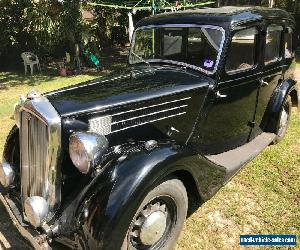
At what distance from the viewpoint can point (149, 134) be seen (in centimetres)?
337

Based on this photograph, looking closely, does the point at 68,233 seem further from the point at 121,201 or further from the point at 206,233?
the point at 206,233

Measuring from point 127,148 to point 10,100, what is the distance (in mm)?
7158

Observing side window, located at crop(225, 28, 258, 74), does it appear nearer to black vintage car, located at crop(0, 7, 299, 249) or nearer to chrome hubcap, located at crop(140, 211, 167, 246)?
black vintage car, located at crop(0, 7, 299, 249)

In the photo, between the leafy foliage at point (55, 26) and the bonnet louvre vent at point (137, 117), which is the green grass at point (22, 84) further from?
the bonnet louvre vent at point (137, 117)

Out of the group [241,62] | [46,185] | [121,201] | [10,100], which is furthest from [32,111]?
[10,100]

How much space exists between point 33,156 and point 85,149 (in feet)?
2.04

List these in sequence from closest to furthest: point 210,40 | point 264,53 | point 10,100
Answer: point 210,40 → point 264,53 → point 10,100

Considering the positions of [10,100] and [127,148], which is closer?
[127,148]

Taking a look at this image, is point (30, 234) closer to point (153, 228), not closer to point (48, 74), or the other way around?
point (153, 228)

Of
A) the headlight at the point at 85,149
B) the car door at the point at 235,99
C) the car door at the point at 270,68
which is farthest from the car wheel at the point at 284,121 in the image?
the headlight at the point at 85,149

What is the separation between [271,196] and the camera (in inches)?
161

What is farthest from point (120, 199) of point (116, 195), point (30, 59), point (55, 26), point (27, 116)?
point (30, 59)

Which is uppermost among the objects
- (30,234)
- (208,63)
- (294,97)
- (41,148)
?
(208,63)

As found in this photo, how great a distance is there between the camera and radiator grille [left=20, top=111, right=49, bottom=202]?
113 inches
